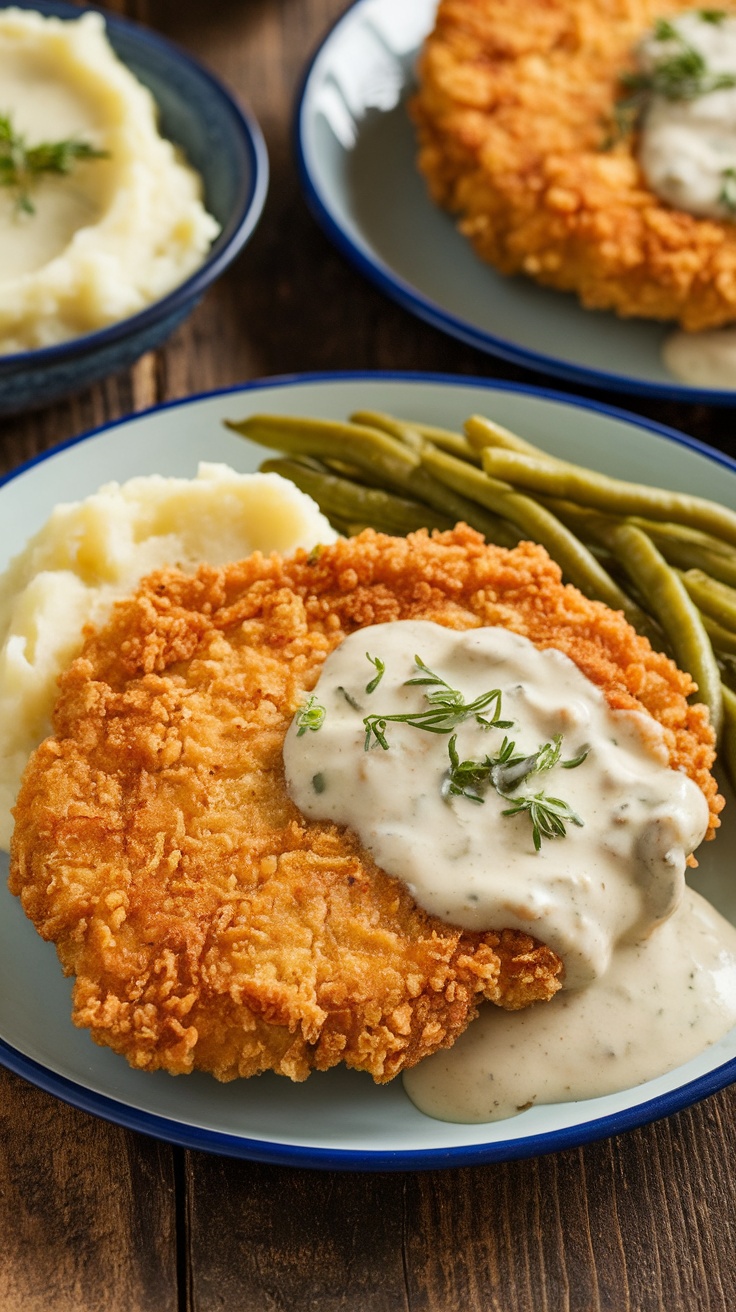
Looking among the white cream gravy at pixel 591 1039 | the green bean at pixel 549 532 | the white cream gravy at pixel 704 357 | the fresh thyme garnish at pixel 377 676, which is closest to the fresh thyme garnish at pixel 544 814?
the white cream gravy at pixel 591 1039

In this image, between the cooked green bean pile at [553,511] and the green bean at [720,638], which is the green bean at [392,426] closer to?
the cooked green bean pile at [553,511]

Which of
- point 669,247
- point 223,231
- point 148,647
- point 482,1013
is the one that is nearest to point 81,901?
point 148,647

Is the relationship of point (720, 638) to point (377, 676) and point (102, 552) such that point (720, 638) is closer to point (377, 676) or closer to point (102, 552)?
point (377, 676)

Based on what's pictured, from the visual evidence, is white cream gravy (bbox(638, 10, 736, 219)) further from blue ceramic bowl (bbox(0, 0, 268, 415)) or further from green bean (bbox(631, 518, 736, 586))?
green bean (bbox(631, 518, 736, 586))

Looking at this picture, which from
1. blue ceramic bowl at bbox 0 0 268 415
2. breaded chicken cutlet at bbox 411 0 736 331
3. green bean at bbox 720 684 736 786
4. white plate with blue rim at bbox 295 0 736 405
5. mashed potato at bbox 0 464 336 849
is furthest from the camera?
breaded chicken cutlet at bbox 411 0 736 331

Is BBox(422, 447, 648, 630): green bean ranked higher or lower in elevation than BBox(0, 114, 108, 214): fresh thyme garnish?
lower

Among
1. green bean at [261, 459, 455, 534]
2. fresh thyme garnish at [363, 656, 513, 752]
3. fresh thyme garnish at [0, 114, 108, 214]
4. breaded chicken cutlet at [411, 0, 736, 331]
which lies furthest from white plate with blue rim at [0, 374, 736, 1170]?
fresh thyme garnish at [0, 114, 108, 214]

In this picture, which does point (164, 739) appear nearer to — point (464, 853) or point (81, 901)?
point (81, 901)
